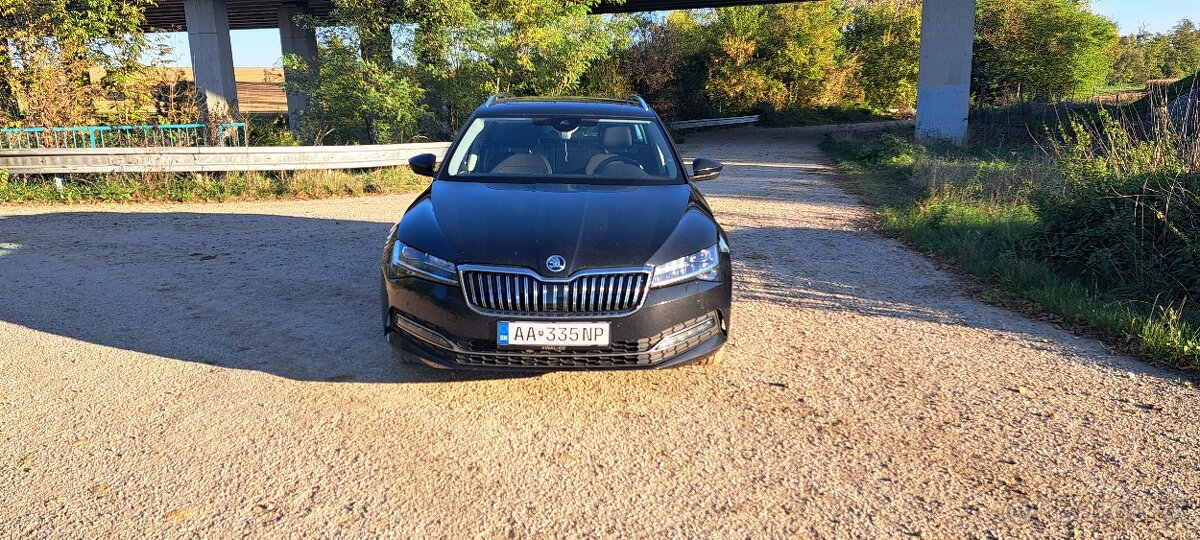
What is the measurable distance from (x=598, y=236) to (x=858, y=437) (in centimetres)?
159

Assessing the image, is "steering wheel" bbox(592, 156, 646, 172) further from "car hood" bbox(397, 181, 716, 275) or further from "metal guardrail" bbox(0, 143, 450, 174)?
"metal guardrail" bbox(0, 143, 450, 174)

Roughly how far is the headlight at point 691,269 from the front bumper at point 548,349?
39 millimetres

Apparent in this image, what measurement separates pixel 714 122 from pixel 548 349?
29287 mm

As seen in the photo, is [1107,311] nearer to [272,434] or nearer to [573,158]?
[573,158]

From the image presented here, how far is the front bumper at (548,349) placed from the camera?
3.88m

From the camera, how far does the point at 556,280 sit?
12.6 ft

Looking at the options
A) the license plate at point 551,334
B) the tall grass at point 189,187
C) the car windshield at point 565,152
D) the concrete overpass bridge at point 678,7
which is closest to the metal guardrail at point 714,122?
the concrete overpass bridge at point 678,7

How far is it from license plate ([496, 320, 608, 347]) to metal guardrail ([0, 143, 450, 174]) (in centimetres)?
984

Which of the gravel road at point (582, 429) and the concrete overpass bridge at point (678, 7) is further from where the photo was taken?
the concrete overpass bridge at point (678, 7)

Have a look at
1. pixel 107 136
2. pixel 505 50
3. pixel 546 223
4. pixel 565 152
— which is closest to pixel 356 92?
pixel 505 50

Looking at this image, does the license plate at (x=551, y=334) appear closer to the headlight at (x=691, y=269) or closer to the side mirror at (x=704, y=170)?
the headlight at (x=691, y=269)

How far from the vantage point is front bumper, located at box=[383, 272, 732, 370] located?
3.88m

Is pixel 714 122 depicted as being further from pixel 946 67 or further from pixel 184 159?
pixel 184 159

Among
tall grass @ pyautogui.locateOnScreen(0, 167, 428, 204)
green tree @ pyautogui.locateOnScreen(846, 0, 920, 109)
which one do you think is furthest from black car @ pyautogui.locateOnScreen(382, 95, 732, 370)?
green tree @ pyautogui.locateOnScreen(846, 0, 920, 109)
